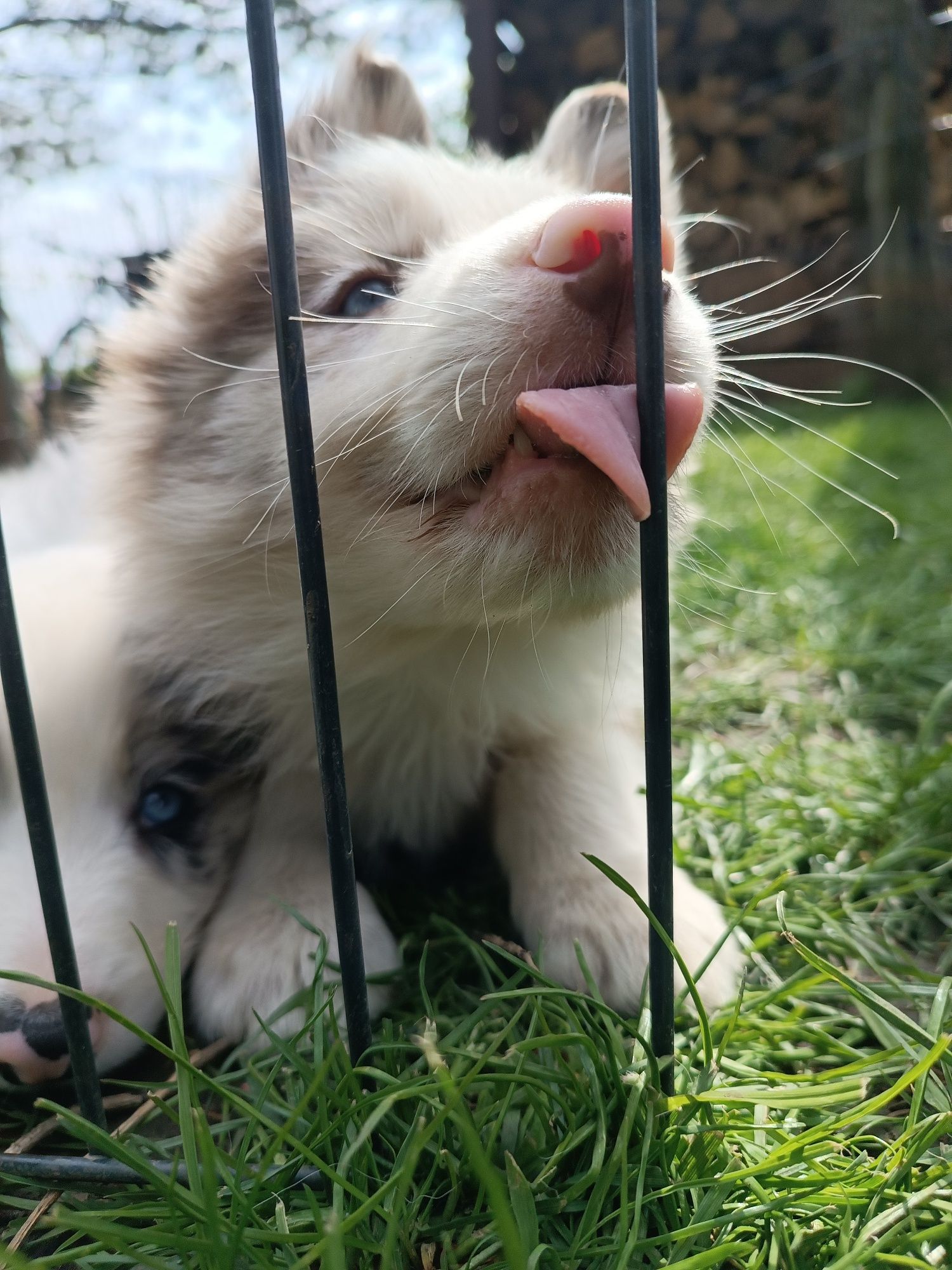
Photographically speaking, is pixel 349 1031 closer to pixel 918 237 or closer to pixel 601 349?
pixel 601 349

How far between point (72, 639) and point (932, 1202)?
4.23 ft

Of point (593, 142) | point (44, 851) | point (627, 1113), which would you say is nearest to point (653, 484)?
point (627, 1113)

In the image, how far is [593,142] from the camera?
1882 mm

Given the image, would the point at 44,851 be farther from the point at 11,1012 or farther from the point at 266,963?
the point at 266,963

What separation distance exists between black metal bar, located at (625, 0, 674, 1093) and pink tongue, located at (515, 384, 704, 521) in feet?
0.09

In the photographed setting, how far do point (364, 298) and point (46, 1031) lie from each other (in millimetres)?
1113

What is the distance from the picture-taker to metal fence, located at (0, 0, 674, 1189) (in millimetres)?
873

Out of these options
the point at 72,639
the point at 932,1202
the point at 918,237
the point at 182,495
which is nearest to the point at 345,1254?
the point at 932,1202

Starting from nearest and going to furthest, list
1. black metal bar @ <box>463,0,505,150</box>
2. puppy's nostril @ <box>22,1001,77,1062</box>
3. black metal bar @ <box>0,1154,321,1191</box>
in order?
black metal bar @ <box>0,1154,321,1191</box>, puppy's nostril @ <box>22,1001,77,1062</box>, black metal bar @ <box>463,0,505,150</box>

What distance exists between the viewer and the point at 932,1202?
864 millimetres

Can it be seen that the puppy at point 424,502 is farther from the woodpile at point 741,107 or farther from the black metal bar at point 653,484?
the woodpile at point 741,107

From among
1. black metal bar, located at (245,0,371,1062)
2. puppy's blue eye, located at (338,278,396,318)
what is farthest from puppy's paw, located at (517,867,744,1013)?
puppy's blue eye, located at (338,278,396,318)

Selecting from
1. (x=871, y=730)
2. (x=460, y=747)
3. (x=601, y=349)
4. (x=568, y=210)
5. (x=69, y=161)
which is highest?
(x=69, y=161)

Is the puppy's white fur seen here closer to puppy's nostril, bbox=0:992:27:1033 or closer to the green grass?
puppy's nostril, bbox=0:992:27:1033
